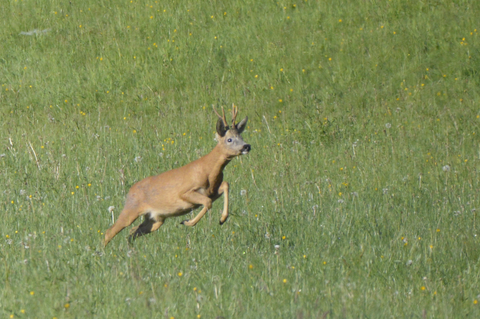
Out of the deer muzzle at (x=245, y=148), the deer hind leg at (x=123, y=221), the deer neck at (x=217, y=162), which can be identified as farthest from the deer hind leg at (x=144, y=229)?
the deer muzzle at (x=245, y=148)

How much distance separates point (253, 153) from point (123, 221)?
3.50 metres

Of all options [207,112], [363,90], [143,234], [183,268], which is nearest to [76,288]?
[183,268]

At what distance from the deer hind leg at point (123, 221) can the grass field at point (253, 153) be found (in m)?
0.12

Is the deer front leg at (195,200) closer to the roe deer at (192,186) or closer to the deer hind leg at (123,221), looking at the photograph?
the roe deer at (192,186)

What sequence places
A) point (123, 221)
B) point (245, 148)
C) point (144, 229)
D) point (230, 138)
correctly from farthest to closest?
point (144, 229)
point (123, 221)
point (230, 138)
point (245, 148)

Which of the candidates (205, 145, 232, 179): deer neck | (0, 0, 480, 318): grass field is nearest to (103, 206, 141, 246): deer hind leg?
(0, 0, 480, 318): grass field

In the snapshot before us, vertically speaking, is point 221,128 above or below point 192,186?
above

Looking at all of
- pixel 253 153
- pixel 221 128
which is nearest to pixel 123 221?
pixel 221 128

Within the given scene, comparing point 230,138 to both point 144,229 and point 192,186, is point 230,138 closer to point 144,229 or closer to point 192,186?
point 192,186

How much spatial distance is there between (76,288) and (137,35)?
375 inches

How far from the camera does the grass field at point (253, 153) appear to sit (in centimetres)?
510

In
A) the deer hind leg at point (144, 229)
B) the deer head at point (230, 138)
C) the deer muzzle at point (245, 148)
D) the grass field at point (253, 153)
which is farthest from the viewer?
the deer hind leg at point (144, 229)

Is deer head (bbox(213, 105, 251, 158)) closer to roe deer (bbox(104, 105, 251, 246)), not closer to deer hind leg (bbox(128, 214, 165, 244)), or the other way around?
roe deer (bbox(104, 105, 251, 246))

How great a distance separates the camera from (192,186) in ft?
18.7
